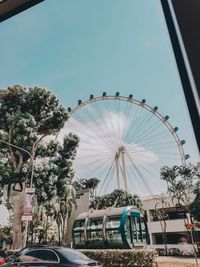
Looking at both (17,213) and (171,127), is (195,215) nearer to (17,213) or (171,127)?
(171,127)

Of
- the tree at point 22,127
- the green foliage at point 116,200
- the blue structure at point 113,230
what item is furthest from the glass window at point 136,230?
the green foliage at point 116,200

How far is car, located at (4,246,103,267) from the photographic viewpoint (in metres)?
4.21

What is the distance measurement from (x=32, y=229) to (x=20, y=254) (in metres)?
12.4

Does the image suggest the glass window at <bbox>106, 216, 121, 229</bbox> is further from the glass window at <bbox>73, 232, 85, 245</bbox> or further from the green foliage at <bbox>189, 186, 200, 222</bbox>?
the green foliage at <bbox>189, 186, 200, 222</bbox>

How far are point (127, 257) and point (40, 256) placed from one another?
4327 mm

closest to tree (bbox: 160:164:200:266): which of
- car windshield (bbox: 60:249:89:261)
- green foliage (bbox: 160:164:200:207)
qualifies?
green foliage (bbox: 160:164:200:207)

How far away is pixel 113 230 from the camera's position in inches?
389

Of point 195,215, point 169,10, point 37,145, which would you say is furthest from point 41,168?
point 169,10

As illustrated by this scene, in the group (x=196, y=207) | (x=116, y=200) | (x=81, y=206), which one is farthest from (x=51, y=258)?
(x=116, y=200)

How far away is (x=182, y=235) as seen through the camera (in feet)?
60.5

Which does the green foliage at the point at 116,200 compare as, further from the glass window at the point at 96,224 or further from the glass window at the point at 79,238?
the glass window at the point at 96,224

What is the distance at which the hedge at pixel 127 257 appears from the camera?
7758 millimetres

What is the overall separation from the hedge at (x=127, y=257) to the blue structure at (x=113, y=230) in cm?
94

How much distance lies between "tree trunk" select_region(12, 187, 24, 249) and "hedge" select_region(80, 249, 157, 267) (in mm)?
4108
